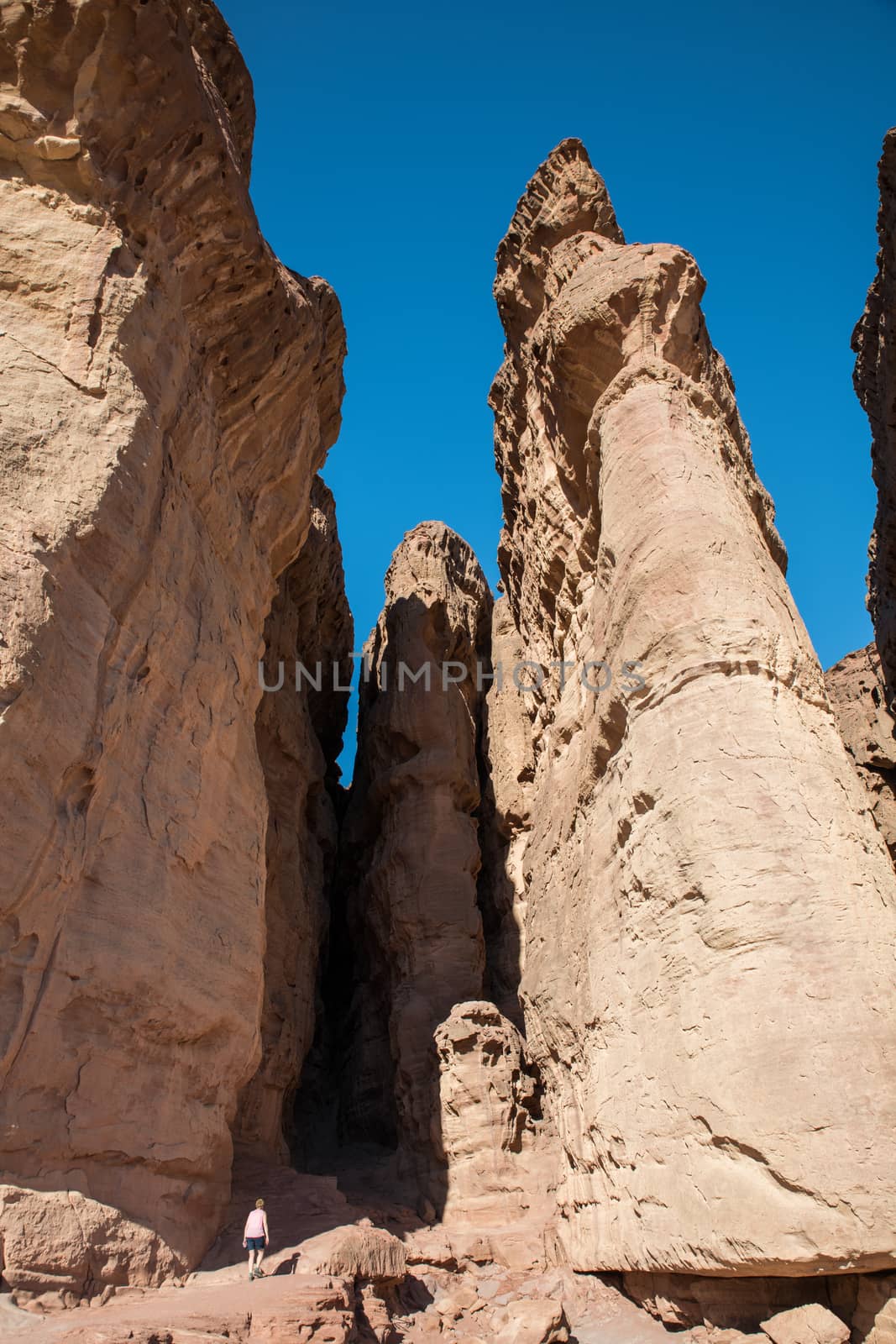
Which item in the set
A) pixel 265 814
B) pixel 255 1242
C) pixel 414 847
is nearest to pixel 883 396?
pixel 414 847

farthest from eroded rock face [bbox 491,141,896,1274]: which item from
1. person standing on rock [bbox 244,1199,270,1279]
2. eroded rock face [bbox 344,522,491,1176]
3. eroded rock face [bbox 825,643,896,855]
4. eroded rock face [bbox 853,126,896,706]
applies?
eroded rock face [bbox 825,643,896,855]

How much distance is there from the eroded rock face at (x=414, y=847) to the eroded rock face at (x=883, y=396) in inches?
349

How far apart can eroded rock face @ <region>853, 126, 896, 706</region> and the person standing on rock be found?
46.8 ft

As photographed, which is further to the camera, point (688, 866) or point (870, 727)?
point (870, 727)

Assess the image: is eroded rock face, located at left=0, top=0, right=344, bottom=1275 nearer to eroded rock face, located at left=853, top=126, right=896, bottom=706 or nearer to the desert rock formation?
the desert rock formation

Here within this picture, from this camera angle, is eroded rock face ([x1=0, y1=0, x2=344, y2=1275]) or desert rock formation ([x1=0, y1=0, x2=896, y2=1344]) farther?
eroded rock face ([x1=0, y1=0, x2=344, y2=1275])

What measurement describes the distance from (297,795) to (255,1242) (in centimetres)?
1096

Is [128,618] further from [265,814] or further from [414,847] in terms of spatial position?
[414,847]

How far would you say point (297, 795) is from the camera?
18844 millimetres

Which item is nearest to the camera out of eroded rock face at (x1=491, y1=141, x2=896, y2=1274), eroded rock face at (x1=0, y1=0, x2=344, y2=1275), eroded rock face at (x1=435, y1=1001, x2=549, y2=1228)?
eroded rock face at (x1=491, y1=141, x2=896, y2=1274)

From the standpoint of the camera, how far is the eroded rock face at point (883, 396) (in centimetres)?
1587

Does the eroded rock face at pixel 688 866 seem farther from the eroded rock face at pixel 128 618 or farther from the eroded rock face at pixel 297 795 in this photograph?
the eroded rock face at pixel 297 795

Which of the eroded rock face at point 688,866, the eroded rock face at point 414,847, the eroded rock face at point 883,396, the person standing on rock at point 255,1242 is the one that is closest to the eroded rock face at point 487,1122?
the eroded rock face at point 414,847

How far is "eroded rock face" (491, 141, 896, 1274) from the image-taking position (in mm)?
6844
